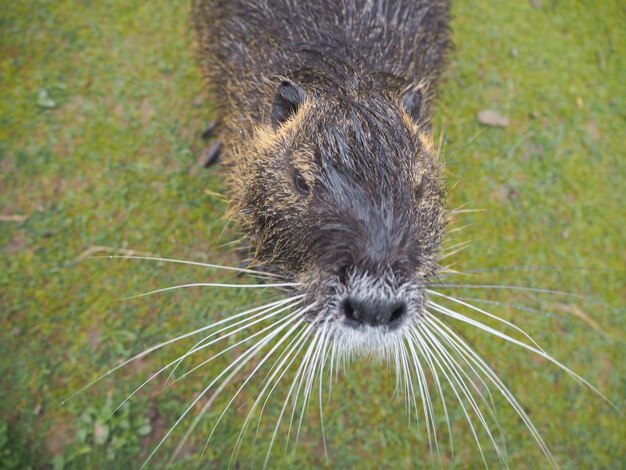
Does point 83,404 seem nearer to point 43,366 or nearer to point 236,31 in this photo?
point 43,366

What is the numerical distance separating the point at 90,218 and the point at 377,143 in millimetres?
2203

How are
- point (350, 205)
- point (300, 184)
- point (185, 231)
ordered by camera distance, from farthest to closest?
point (185, 231) < point (300, 184) < point (350, 205)

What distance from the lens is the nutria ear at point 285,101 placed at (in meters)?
1.88

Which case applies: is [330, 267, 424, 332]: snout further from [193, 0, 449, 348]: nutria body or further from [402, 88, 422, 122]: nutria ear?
[402, 88, 422, 122]: nutria ear

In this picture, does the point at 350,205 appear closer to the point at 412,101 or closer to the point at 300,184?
the point at 300,184

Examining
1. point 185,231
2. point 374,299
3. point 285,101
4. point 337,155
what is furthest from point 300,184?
point 185,231

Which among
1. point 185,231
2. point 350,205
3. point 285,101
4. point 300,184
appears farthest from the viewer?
point 185,231

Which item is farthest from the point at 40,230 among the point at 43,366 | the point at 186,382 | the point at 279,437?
the point at 279,437

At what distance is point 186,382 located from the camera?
2.82 metres

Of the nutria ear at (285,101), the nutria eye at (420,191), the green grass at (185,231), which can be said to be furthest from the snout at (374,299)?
the green grass at (185,231)

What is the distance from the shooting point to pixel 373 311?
4.96 ft

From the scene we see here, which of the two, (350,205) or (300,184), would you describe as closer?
(350,205)

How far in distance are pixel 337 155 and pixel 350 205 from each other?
0.20 metres

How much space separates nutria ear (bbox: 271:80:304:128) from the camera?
188 cm
